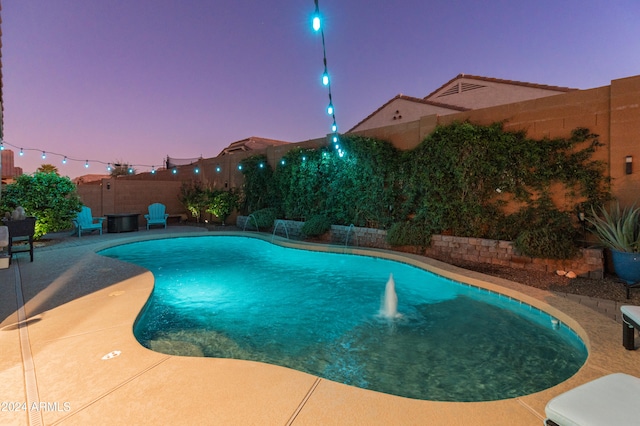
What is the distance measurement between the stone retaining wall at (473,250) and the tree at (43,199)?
6246 mm

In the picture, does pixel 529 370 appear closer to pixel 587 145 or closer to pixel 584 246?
pixel 584 246

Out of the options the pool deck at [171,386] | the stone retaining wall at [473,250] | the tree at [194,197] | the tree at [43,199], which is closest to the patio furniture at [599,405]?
the pool deck at [171,386]

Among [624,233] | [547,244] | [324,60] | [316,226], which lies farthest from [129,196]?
[624,233]

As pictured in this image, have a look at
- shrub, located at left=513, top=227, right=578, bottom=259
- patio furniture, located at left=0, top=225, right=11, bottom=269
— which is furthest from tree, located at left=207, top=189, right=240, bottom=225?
shrub, located at left=513, top=227, right=578, bottom=259

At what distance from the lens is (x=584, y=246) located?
5281 millimetres

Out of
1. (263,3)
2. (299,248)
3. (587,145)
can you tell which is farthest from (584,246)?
(263,3)

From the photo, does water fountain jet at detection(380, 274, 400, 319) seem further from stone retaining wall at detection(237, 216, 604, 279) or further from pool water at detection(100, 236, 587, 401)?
stone retaining wall at detection(237, 216, 604, 279)

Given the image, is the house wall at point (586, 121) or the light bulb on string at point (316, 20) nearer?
the light bulb on string at point (316, 20)

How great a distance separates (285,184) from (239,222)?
2.74 m

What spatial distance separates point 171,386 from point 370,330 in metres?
2.30

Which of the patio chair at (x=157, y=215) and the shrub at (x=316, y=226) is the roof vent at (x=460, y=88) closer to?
the shrub at (x=316, y=226)

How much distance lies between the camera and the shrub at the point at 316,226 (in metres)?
8.77

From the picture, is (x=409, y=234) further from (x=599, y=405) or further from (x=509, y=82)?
(x=509, y=82)

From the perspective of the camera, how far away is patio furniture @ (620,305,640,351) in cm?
219
